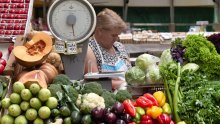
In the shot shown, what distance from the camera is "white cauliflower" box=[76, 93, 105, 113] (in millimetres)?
2420

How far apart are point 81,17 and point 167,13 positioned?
29.2ft

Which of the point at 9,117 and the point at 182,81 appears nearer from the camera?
the point at 9,117

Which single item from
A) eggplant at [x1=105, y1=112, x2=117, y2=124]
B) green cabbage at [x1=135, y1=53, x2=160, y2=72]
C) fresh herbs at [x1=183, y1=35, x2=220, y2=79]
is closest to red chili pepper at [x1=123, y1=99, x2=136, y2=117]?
eggplant at [x1=105, y1=112, x2=117, y2=124]

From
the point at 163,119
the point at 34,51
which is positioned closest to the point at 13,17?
the point at 34,51

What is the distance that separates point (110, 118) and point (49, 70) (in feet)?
2.64

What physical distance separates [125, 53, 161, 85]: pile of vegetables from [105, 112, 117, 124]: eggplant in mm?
496

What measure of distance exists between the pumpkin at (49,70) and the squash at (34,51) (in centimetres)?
5

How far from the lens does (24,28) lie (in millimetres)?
3855

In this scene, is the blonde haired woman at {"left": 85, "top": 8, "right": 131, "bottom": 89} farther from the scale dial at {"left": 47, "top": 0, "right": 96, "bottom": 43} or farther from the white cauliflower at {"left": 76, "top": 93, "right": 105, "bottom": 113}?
the white cauliflower at {"left": 76, "top": 93, "right": 105, "bottom": 113}

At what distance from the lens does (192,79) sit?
267 cm

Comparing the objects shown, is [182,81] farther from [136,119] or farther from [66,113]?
[66,113]

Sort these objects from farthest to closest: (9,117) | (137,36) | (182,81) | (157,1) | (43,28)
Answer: (157,1), (43,28), (137,36), (182,81), (9,117)

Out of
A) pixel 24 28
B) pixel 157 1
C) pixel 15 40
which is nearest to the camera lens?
pixel 15 40

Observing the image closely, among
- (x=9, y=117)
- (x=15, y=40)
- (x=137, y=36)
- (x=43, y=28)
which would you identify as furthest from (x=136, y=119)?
(x=43, y=28)
